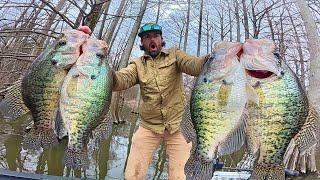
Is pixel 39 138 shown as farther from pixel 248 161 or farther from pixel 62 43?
pixel 248 161

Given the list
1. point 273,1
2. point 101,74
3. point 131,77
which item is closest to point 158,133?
point 131,77

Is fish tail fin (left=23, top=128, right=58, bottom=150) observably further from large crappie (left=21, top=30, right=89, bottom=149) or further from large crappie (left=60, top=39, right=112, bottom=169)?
large crappie (left=60, top=39, right=112, bottom=169)

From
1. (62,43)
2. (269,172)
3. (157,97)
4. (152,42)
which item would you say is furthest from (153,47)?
(269,172)

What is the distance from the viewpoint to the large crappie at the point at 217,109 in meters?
3.31

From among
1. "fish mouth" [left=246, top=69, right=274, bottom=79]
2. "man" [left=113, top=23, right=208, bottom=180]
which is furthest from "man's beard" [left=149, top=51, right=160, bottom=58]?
"fish mouth" [left=246, top=69, right=274, bottom=79]

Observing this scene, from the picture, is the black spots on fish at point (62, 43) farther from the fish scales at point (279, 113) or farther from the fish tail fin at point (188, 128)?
the fish scales at point (279, 113)

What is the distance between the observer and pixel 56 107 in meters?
3.63

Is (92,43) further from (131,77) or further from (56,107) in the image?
(131,77)

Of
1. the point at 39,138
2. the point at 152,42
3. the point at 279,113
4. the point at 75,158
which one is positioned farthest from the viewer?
the point at 152,42

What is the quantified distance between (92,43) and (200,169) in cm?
143

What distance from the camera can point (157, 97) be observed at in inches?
190

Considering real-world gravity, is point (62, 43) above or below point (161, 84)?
above

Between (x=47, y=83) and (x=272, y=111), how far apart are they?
187cm

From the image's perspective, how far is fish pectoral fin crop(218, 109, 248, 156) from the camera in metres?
3.32
